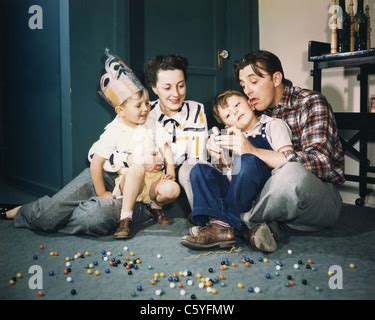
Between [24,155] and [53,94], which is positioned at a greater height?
[53,94]

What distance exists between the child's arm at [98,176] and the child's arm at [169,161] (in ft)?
0.82

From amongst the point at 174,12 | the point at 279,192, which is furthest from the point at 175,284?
the point at 174,12

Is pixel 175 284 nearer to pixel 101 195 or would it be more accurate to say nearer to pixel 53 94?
pixel 101 195

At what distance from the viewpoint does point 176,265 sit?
1451mm

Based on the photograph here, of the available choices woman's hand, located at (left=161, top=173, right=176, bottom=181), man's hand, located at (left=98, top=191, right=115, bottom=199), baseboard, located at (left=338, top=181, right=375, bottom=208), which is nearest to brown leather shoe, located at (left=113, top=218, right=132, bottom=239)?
man's hand, located at (left=98, top=191, right=115, bottom=199)

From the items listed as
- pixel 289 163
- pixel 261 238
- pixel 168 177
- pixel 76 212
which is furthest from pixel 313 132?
pixel 76 212

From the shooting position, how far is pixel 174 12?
8.14 ft

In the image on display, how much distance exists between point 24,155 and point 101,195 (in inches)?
50.9

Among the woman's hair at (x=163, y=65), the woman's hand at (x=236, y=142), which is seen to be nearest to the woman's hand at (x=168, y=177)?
the woman's hand at (x=236, y=142)

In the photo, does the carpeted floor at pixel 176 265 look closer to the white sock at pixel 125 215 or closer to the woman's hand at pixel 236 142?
the white sock at pixel 125 215

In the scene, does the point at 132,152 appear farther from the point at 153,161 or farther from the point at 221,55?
the point at 221,55

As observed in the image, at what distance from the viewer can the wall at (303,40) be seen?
2.53 m

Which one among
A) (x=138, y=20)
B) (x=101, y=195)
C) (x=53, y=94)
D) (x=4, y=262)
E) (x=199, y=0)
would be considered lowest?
(x=4, y=262)

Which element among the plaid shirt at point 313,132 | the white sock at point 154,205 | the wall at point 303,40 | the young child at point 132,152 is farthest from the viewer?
the wall at point 303,40
